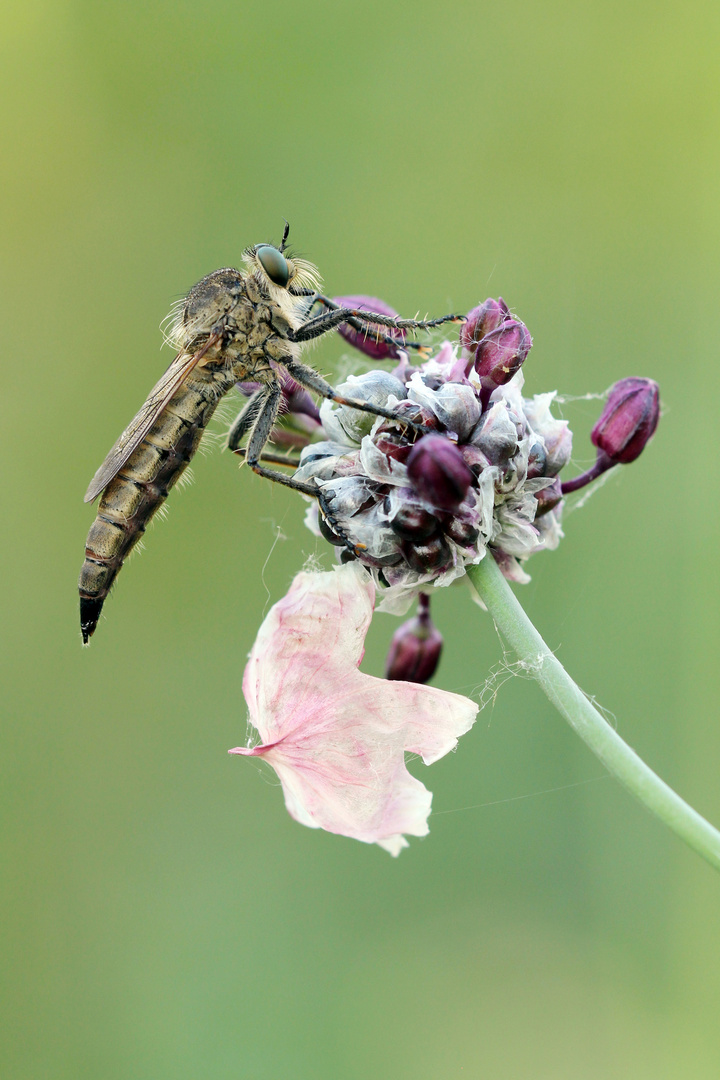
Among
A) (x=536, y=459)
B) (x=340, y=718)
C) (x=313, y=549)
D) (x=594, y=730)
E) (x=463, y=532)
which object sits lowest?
(x=340, y=718)

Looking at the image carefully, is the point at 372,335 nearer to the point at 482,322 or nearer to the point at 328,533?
the point at 482,322

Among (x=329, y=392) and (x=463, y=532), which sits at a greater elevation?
(x=329, y=392)

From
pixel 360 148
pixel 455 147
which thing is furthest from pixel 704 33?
pixel 360 148

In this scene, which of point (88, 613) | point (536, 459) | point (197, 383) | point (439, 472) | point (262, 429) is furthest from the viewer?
point (197, 383)

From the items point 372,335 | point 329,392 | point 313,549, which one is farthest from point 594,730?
point 313,549

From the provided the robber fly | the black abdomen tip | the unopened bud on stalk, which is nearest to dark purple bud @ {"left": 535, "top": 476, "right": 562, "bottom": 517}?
the unopened bud on stalk

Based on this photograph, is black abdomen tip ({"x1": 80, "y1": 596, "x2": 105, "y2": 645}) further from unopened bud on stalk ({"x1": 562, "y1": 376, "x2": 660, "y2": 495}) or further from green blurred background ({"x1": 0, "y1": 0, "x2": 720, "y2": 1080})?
green blurred background ({"x1": 0, "y1": 0, "x2": 720, "y2": 1080})

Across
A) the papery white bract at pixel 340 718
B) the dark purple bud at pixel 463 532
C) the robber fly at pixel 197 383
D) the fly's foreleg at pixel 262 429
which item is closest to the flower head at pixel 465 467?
the dark purple bud at pixel 463 532
